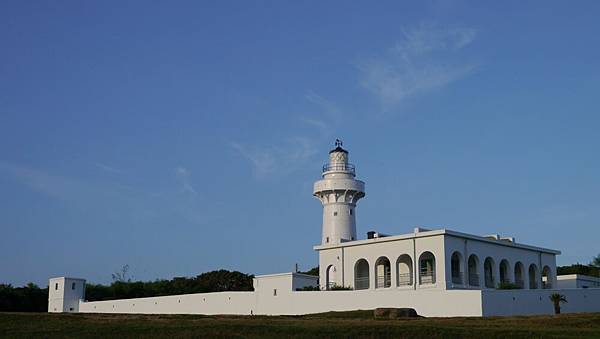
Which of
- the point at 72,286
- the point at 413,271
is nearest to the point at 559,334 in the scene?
the point at 413,271

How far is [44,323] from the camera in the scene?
33.6 meters

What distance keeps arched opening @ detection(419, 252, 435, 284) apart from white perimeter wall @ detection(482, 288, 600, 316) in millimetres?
5703

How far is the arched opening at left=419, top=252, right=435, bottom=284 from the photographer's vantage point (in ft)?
143

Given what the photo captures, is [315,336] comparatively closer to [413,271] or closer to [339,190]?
[413,271]

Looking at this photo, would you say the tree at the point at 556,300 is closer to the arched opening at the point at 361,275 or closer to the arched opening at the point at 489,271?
the arched opening at the point at 489,271

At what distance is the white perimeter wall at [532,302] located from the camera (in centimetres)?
3709

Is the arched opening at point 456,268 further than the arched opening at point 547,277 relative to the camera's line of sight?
No

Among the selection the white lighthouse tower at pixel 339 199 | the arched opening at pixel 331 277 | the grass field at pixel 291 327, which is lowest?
the grass field at pixel 291 327

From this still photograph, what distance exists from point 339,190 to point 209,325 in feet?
76.2

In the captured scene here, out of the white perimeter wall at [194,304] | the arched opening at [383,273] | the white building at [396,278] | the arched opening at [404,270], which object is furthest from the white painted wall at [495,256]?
the white perimeter wall at [194,304]

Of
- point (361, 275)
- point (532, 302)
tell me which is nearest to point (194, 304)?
point (361, 275)

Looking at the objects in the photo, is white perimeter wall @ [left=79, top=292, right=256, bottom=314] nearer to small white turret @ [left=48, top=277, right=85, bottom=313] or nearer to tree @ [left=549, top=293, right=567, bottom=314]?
small white turret @ [left=48, top=277, right=85, bottom=313]

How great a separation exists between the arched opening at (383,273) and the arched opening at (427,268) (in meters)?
2.05

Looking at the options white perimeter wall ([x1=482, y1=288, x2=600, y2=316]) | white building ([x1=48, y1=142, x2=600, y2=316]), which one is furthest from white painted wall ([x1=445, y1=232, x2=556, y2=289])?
white perimeter wall ([x1=482, y1=288, x2=600, y2=316])
